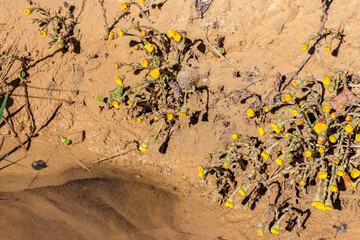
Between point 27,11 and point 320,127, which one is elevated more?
point 27,11

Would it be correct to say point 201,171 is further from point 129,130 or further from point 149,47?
point 149,47

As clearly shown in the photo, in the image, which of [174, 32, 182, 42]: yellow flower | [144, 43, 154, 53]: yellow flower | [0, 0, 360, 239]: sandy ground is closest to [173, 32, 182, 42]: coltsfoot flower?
[174, 32, 182, 42]: yellow flower

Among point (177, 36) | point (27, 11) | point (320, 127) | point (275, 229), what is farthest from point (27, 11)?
point (275, 229)

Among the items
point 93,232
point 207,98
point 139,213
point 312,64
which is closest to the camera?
point 93,232

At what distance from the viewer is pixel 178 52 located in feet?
13.2

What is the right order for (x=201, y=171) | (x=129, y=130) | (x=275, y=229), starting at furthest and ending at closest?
(x=129, y=130)
(x=201, y=171)
(x=275, y=229)

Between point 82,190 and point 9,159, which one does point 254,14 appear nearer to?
point 82,190

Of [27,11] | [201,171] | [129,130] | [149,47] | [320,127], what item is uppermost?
[27,11]

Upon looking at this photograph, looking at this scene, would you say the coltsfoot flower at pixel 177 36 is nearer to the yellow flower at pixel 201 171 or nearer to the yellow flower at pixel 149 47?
the yellow flower at pixel 149 47

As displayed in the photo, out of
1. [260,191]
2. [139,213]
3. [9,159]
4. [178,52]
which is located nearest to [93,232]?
[139,213]

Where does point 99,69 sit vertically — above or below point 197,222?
above

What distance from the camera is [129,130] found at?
159 inches

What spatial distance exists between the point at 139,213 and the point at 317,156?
2211mm

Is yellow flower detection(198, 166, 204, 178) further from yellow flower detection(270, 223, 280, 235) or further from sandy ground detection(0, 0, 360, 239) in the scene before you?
yellow flower detection(270, 223, 280, 235)
